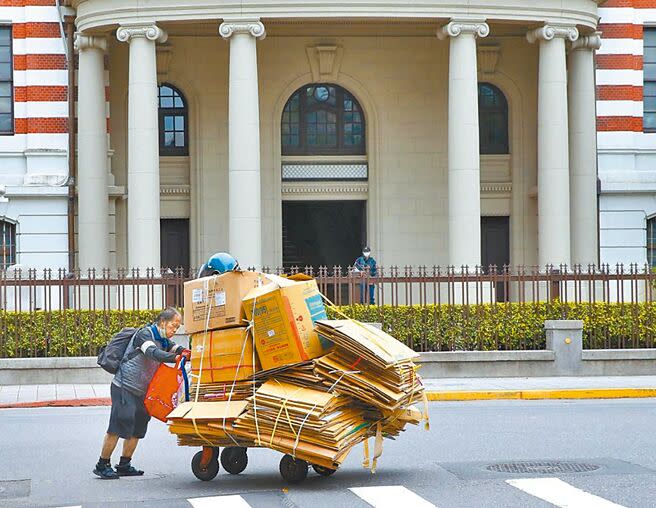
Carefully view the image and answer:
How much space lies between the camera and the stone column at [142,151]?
1126 inches

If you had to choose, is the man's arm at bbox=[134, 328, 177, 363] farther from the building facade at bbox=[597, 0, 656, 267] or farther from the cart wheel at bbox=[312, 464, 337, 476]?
the building facade at bbox=[597, 0, 656, 267]

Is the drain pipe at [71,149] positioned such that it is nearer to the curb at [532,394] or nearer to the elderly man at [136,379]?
the curb at [532,394]

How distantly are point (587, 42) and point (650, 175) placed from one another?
407cm

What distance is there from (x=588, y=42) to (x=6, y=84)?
13.8 m

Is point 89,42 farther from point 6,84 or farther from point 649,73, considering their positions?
point 649,73

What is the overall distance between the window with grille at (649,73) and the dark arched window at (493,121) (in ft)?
11.5

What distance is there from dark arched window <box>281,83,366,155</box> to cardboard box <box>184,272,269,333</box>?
2209 cm

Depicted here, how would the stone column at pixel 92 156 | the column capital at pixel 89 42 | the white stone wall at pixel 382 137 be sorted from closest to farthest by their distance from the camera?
the column capital at pixel 89 42 → the stone column at pixel 92 156 → the white stone wall at pixel 382 137

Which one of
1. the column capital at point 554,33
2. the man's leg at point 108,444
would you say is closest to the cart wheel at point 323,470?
the man's leg at point 108,444

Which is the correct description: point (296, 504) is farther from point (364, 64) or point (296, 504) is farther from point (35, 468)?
point (364, 64)

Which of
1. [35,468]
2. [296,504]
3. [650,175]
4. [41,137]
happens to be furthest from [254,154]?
[296,504]

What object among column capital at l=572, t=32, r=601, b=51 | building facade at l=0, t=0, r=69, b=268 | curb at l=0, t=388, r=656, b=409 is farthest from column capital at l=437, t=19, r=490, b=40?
curb at l=0, t=388, r=656, b=409

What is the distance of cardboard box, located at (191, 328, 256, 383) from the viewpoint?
1184 centimetres

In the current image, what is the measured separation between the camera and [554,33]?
2967cm
